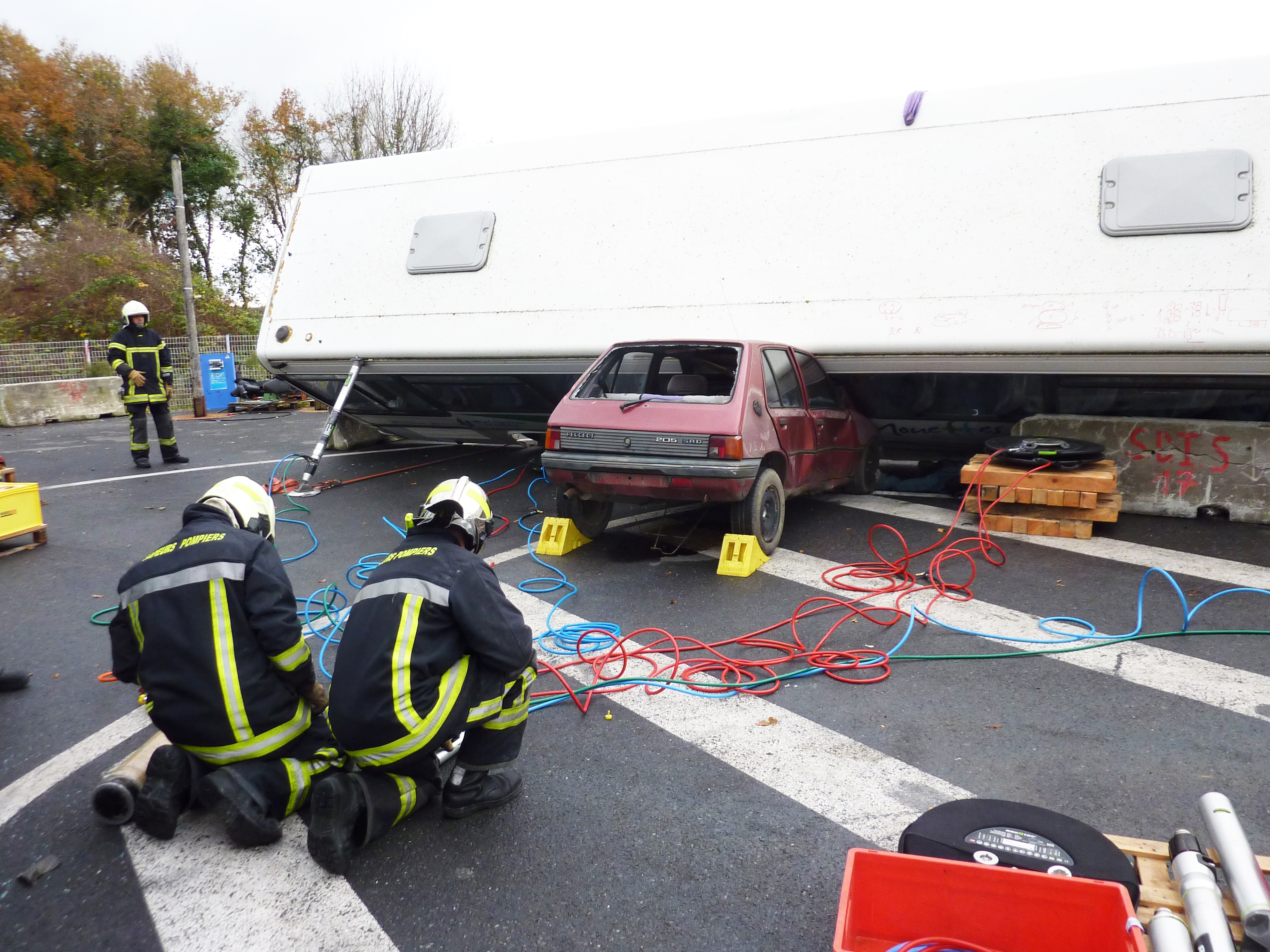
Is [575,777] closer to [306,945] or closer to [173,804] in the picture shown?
[306,945]

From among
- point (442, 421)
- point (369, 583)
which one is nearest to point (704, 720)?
point (369, 583)

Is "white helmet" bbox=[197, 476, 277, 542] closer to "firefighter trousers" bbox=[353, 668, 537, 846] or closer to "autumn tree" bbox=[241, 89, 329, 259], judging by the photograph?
"firefighter trousers" bbox=[353, 668, 537, 846]

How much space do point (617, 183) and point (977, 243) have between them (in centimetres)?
333

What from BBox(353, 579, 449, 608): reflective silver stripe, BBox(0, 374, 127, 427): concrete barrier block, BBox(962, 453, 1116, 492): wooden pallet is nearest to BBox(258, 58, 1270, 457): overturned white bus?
BBox(962, 453, 1116, 492): wooden pallet

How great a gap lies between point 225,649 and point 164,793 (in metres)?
0.54

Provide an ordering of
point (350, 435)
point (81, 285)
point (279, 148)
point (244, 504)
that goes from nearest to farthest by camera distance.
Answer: point (244, 504), point (350, 435), point (81, 285), point (279, 148)

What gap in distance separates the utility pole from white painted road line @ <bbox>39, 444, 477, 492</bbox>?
291 inches

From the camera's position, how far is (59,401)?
1562 centimetres

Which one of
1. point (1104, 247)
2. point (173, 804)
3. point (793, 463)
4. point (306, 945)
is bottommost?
point (306, 945)

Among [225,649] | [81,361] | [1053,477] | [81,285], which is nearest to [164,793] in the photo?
[225,649]

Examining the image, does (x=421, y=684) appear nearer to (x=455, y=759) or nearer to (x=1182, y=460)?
(x=455, y=759)

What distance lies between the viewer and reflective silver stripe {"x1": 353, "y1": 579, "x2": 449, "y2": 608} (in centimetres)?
280

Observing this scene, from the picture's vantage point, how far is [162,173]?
2892cm

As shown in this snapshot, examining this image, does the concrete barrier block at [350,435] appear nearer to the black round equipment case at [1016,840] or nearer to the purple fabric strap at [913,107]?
the purple fabric strap at [913,107]
